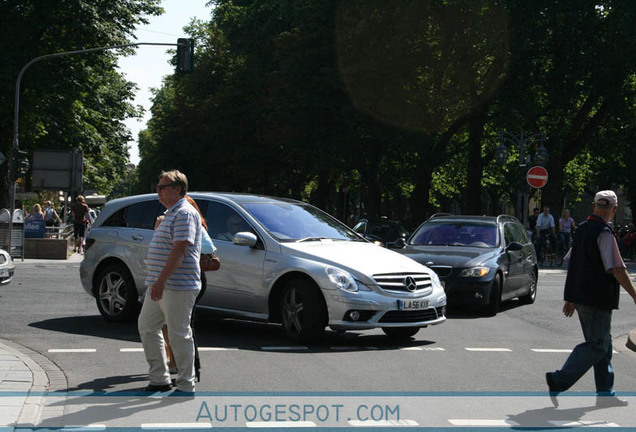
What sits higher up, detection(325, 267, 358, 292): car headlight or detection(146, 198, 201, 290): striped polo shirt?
detection(146, 198, 201, 290): striped polo shirt

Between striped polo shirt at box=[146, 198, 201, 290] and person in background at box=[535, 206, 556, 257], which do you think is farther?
person in background at box=[535, 206, 556, 257]

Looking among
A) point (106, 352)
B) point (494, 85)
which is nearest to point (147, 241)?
point (106, 352)

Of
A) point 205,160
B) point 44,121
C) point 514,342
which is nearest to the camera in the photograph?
point 514,342

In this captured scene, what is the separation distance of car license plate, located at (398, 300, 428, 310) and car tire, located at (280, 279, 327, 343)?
0.83 m

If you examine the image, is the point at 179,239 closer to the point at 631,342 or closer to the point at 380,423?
the point at 380,423

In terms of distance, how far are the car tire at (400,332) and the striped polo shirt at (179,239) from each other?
4.66 m

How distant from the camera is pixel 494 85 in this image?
33906mm

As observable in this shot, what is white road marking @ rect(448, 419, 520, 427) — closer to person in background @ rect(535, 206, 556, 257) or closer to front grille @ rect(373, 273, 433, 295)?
front grille @ rect(373, 273, 433, 295)

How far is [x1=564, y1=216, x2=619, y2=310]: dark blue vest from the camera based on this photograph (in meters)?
7.59

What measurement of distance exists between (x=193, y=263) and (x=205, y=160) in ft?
164

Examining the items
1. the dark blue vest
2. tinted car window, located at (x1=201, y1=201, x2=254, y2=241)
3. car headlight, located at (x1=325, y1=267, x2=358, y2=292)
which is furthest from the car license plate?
the dark blue vest

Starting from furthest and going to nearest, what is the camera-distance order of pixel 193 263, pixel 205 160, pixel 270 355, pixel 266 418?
1. pixel 205 160
2. pixel 270 355
3. pixel 193 263
4. pixel 266 418

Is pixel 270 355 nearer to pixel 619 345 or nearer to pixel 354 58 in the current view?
pixel 619 345

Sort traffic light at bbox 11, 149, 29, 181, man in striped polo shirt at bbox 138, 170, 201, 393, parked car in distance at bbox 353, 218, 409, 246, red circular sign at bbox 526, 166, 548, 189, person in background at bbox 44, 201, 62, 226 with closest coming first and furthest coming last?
man in striped polo shirt at bbox 138, 170, 201, 393, traffic light at bbox 11, 149, 29, 181, parked car in distance at bbox 353, 218, 409, 246, red circular sign at bbox 526, 166, 548, 189, person in background at bbox 44, 201, 62, 226
